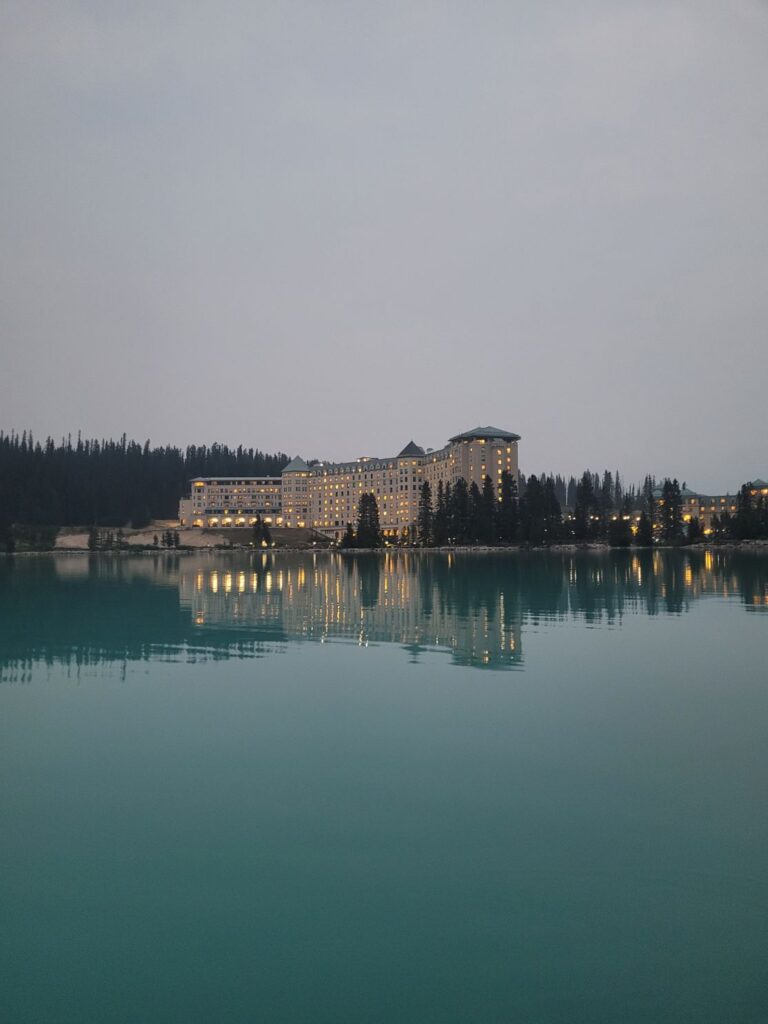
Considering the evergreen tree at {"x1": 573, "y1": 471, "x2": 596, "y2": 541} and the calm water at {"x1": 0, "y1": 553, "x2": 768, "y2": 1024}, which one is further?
the evergreen tree at {"x1": 573, "y1": 471, "x2": 596, "y2": 541}

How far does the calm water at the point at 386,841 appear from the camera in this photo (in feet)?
25.5

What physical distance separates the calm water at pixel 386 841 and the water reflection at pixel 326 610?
326 cm

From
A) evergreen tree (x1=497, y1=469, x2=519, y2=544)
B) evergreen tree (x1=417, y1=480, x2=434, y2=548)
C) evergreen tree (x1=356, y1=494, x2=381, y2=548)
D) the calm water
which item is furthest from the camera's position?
evergreen tree (x1=356, y1=494, x2=381, y2=548)

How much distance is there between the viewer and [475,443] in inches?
7795

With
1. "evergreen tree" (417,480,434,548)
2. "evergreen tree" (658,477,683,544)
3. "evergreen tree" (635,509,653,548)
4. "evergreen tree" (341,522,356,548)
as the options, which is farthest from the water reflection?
"evergreen tree" (341,522,356,548)

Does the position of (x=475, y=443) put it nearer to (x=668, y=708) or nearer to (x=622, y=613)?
(x=622, y=613)

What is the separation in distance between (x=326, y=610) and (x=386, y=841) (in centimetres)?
3261

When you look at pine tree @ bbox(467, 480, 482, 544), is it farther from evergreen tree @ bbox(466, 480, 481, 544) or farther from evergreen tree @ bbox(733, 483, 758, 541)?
evergreen tree @ bbox(733, 483, 758, 541)

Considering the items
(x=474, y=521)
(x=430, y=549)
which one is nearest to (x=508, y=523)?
(x=474, y=521)

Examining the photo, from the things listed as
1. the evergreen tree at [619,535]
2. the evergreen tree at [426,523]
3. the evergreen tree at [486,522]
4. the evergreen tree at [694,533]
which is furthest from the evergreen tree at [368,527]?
the evergreen tree at [694,533]

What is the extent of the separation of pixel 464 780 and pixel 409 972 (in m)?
5.71

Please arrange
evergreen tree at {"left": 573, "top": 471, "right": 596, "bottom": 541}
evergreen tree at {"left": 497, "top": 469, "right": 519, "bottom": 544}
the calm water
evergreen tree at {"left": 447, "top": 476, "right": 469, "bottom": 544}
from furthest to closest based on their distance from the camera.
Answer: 1. evergreen tree at {"left": 573, "top": 471, "right": 596, "bottom": 541}
2. evergreen tree at {"left": 447, "top": 476, "right": 469, "bottom": 544}
3. evergreen tree at {"left": 497, "top": 469, "right": 519, "bottom": 544}
4. the calm water

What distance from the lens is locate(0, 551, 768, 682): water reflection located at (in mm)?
28969

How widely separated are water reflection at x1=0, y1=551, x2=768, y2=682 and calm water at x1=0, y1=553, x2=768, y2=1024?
3261 millimetres
